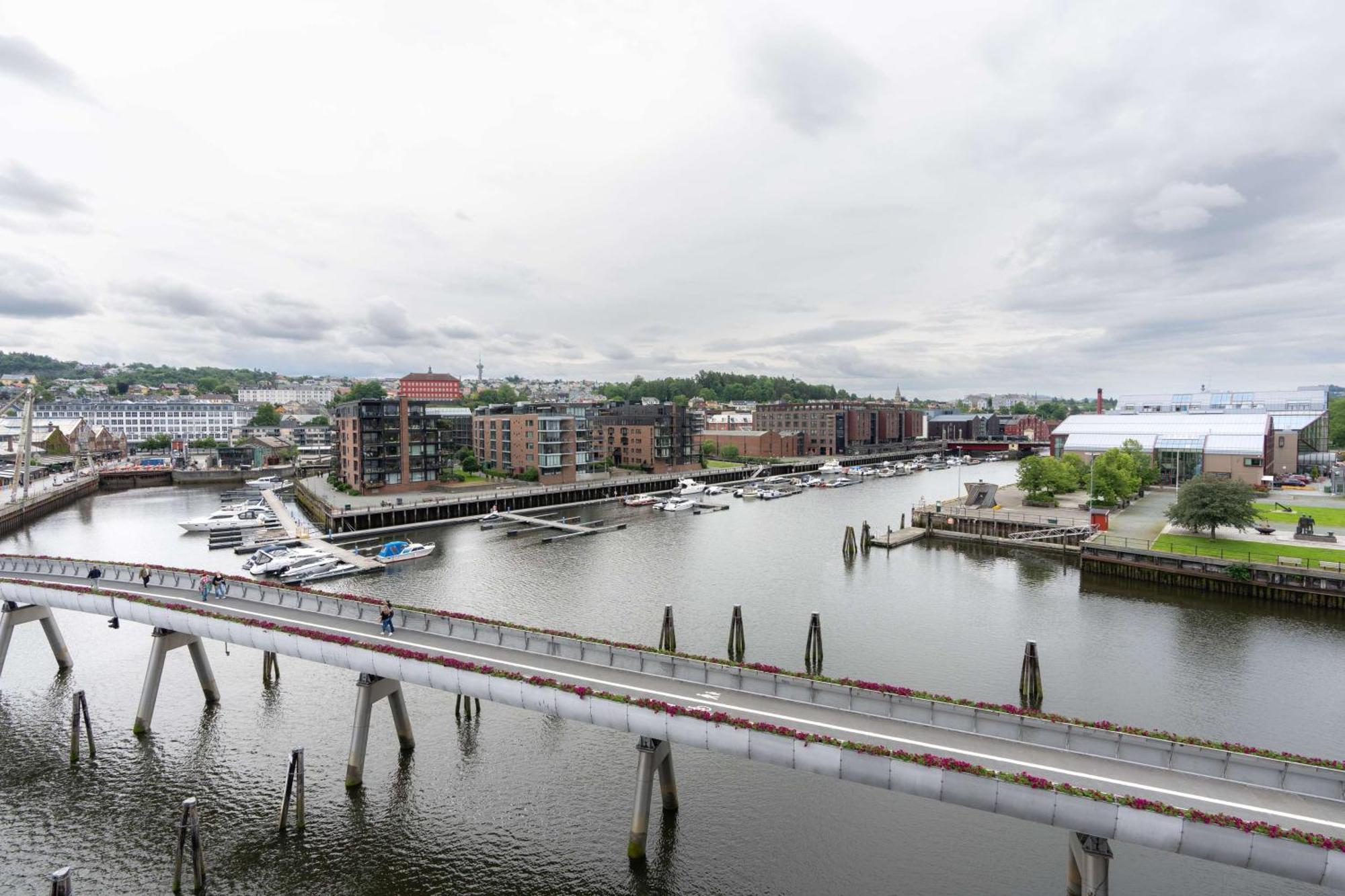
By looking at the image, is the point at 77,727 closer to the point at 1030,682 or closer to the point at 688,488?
the point at 1030,682

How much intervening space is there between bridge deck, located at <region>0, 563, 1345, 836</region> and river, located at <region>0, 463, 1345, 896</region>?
454 cm

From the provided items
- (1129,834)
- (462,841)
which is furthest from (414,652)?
(1129,834)

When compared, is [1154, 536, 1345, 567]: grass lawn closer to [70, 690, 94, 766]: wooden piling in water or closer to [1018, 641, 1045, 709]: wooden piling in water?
[1018, 641, 1045, 709]: wooden piling in water

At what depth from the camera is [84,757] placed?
25.7 meters

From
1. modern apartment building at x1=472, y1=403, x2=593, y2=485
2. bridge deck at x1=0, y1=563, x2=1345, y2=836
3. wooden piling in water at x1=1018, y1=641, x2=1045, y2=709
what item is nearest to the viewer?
bridge deck at x1=0, y1=563, x2=1345, y2=836

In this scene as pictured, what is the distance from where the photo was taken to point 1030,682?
30109 millimetres

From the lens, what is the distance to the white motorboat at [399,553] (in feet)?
187

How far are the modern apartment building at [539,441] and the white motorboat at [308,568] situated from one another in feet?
153

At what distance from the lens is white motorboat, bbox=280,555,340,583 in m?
51.4

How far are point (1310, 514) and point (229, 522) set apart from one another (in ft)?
363

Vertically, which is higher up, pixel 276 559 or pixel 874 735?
pixel 874 735

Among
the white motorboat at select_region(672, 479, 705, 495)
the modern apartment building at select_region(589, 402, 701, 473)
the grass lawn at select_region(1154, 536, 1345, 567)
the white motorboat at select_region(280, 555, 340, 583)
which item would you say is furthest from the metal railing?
the modern apartment building at select_region(589, 402, 701, 473)

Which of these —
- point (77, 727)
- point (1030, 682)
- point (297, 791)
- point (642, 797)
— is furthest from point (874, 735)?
point (77, 727)

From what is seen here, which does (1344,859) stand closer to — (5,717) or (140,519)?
(5,717)
